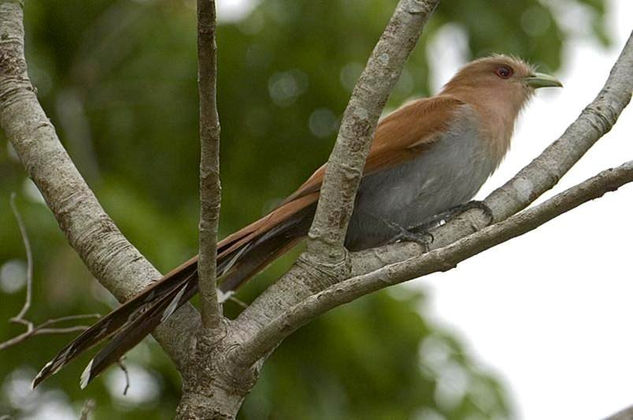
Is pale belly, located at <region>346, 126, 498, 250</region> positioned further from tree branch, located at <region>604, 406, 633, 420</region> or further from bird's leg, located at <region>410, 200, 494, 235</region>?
tree branch, located at <region>604, 406, 633, 420</region>

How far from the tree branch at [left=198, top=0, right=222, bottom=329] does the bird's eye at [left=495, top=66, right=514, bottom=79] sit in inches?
105

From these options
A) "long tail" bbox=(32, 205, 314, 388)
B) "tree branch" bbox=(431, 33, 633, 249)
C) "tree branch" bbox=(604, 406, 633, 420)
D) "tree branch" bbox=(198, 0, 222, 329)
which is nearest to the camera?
"tree branch" bbox=(604, 406, 633, 420)

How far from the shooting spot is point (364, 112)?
3.01 metres

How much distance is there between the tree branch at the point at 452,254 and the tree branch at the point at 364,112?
1.23 feet

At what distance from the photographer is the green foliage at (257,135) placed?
19.2ft

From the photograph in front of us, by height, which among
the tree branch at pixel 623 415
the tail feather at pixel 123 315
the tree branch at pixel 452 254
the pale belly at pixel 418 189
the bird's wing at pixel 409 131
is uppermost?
the bird's wing at pixel 409 131

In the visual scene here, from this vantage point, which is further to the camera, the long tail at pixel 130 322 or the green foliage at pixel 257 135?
the green foliage at pixel 257 135

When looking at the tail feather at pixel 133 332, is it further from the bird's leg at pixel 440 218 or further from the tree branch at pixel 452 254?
the bird's leg at pixel 440 218

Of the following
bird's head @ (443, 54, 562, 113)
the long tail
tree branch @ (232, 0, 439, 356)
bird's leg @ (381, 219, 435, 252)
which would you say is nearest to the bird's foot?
bird's leg @ (381, 219, 435, 252)

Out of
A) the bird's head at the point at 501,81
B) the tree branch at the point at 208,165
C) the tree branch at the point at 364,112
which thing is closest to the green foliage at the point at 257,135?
the bird's head at the point at 501,81

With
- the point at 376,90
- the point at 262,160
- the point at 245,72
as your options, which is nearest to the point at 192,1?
the point at 245,72

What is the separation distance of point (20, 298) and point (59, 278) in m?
0.59

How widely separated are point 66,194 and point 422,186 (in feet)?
4.94

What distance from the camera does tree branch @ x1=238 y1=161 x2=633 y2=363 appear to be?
263cm
